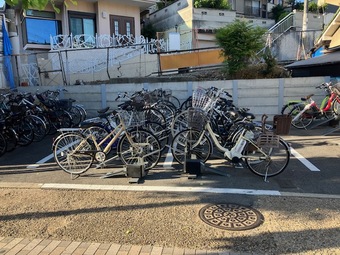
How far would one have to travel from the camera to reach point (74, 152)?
→ 5.40 metres

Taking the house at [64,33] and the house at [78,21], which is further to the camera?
the house at [78,21]

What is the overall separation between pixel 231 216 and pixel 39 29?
16138 mm

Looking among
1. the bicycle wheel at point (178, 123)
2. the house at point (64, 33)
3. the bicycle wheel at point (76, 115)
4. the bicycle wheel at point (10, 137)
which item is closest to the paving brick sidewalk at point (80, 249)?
the bicycle wheel at point (178, 123)

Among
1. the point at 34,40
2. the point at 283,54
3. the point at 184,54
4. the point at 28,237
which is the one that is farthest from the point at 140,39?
the point at 28,237

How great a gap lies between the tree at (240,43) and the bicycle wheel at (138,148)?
6.74 m

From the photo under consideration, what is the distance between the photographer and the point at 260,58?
11.5m

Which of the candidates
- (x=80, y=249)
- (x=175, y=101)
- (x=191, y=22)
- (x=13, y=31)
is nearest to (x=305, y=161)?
(x=80, y=249)

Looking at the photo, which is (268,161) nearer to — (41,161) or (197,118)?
(197,118)

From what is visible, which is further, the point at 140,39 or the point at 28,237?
the point at 140,39

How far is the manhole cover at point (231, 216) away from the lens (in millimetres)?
3590

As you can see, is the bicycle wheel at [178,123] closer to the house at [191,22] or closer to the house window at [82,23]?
the house at [191,22]

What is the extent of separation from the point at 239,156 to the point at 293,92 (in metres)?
5.58

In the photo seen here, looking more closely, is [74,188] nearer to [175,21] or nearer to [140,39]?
[140,39]

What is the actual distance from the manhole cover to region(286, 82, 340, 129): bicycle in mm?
5922
